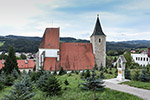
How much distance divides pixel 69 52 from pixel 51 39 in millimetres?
4186

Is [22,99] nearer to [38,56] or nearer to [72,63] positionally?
[72,63]

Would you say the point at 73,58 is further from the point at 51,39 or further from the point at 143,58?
the point at 143,58

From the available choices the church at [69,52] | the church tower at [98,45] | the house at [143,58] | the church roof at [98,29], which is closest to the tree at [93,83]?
the church at [69,52]

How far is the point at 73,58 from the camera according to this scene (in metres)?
26.0

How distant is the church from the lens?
24953mm

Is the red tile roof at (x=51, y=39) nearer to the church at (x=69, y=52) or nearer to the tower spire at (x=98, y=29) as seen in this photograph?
the church at (x=69, y=52)

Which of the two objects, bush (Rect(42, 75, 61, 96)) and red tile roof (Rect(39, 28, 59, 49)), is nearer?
bush (Rect(42, 75, 61, 96))

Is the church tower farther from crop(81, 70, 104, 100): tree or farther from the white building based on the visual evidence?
crop(81, 70, 104, 100): tree

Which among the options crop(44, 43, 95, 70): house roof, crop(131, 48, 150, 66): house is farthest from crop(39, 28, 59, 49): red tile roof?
crop(131, 48, 150, 66): house

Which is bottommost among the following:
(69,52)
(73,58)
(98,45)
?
(73,58)

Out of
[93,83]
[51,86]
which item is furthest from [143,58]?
[51,86]

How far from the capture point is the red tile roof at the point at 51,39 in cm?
2605

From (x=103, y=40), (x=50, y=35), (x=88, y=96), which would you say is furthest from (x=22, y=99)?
(x=103, y=40)

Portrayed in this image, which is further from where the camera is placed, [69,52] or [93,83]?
[69,52]
